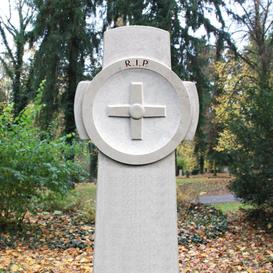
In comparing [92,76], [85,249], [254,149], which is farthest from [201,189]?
[85,249]

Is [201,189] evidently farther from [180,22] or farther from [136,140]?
[136,140]

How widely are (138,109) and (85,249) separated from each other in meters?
3.32

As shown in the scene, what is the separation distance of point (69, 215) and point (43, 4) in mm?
8381

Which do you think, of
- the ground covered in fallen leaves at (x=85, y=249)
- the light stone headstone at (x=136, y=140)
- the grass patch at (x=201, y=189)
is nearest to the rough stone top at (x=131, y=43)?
the light stone headstone at (x=136, y=140)

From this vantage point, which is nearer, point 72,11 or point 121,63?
point 121,63

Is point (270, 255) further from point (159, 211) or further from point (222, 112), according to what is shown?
point (222, 112)

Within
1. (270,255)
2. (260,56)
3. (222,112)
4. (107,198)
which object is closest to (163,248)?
(107,198)

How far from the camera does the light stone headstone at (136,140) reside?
11.1 ft

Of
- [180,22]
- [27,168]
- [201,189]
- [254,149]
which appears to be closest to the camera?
[27,168]

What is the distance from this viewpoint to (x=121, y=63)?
345 centimetres

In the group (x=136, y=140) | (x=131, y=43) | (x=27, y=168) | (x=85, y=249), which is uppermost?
(x=131, y=43)

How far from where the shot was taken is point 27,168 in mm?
6484

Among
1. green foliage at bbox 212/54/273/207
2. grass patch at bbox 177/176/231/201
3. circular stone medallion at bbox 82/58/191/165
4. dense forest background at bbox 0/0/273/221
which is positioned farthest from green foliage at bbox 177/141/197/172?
circular stone medallion at bbox 82/58/191/165

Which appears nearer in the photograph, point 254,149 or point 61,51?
point 254,149
